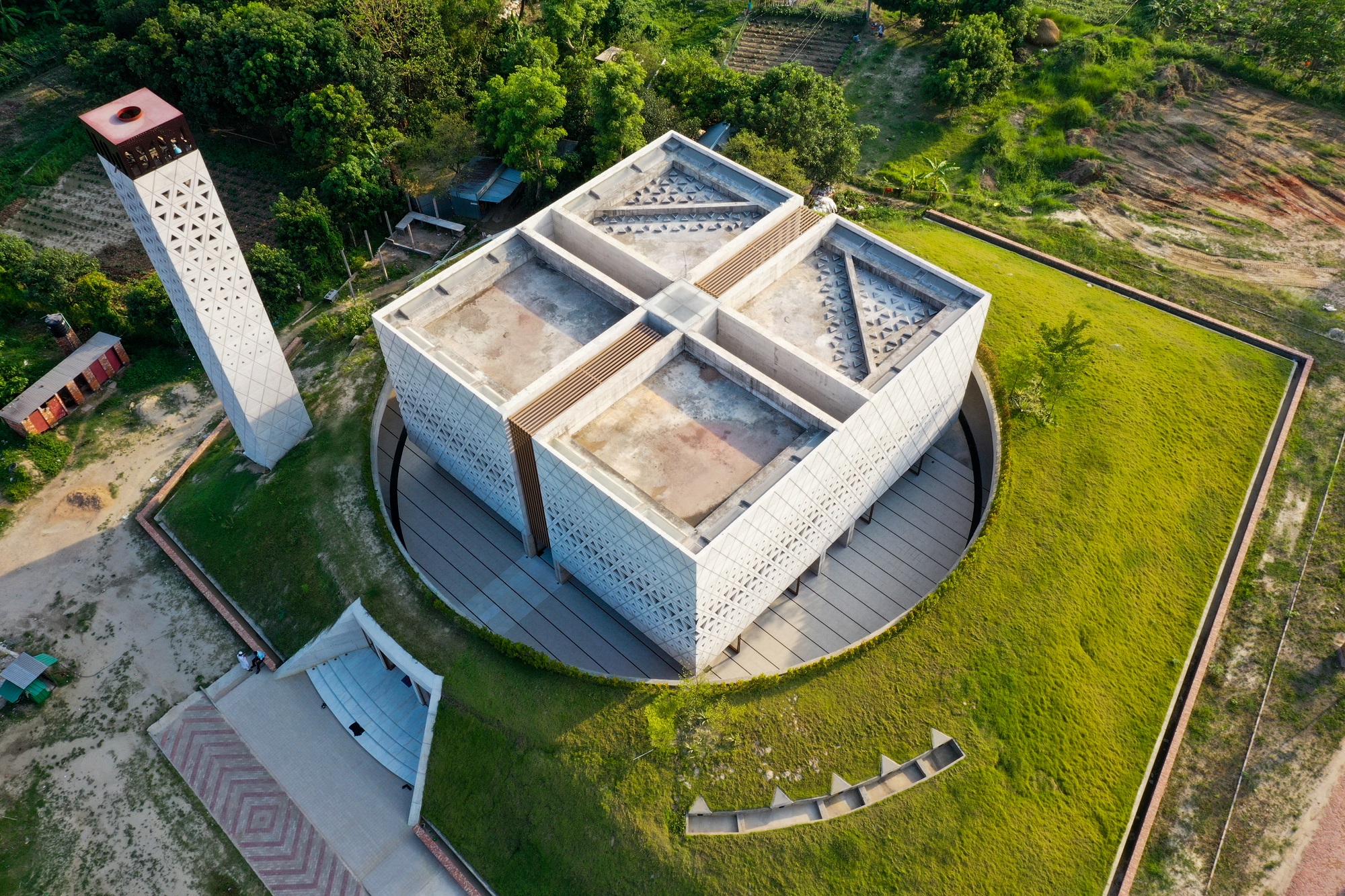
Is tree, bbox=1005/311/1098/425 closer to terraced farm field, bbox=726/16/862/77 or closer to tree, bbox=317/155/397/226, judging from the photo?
terraced farm field, bbox=726/16/862/77

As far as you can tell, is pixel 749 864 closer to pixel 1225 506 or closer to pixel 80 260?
pixel 1225 506

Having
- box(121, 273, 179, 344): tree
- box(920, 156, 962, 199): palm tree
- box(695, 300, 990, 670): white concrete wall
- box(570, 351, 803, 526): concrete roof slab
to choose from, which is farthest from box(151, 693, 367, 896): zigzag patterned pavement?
box(920, 156, 962, 199): palm tree

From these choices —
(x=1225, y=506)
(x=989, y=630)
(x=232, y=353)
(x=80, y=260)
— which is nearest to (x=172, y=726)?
(x=232, y=353)

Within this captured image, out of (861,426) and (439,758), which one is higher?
(861,426)

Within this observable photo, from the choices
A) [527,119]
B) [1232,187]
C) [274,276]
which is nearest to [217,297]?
[274,276]

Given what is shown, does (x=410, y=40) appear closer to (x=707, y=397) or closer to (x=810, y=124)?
(x=810, y=124)
